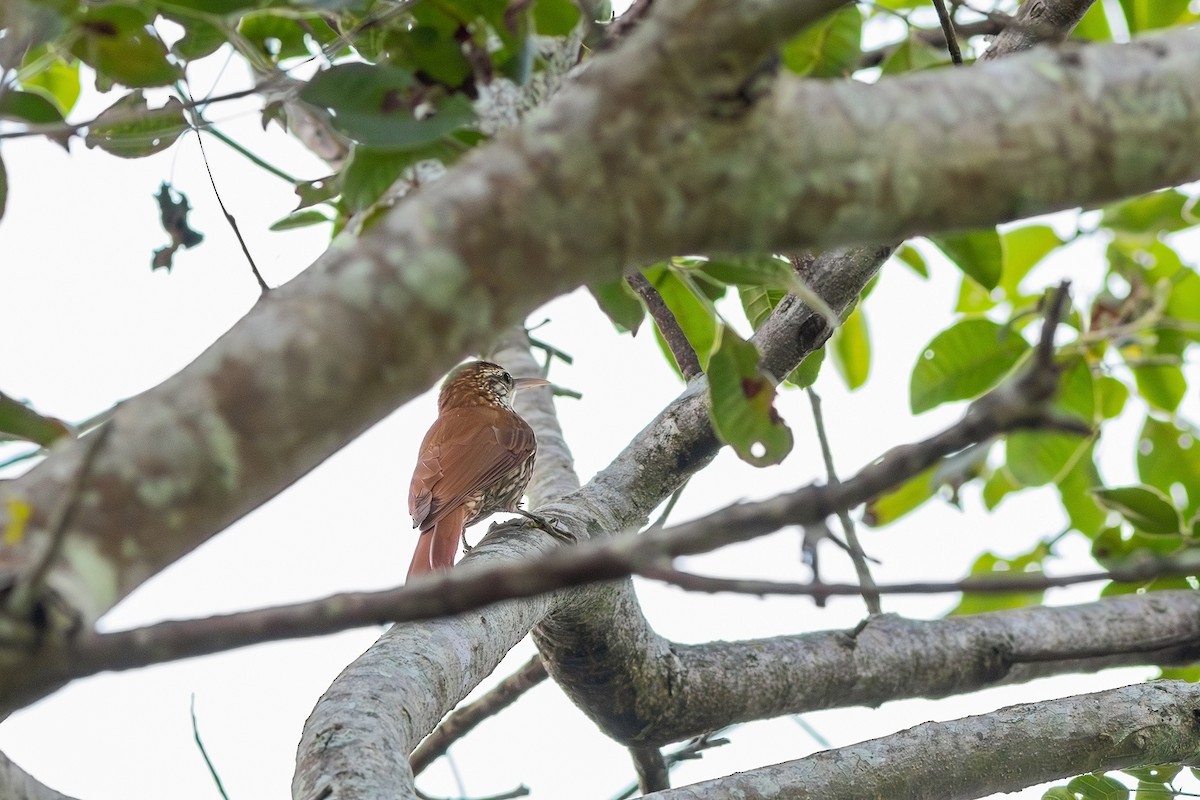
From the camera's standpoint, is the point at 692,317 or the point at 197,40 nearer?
the point at 197,40

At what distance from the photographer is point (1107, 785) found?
260 centimetres

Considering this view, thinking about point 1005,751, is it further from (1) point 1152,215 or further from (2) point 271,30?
(1) point 1152,215

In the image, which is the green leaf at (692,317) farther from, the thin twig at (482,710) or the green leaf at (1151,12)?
the green leaf at (1151,12)

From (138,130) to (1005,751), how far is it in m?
2.24

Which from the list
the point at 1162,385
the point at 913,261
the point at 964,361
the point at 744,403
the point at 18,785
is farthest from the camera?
the point at 913,261

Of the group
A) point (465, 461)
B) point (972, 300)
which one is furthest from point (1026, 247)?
point (465, 461)

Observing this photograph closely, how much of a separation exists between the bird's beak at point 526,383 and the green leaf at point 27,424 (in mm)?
2811

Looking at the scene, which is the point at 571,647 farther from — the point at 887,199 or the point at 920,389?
the point at 887,199

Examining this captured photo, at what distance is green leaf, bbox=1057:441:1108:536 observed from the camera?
167 inches

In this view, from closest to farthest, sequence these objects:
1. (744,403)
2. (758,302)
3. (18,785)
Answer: (18,785)
(744,403)
(758,302)

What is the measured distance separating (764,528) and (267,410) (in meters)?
0.46

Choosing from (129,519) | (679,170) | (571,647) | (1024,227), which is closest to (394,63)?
(679,170)

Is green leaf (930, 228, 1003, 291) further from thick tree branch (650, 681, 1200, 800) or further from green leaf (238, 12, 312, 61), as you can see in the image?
green leaf (238, 12, 312, 61)

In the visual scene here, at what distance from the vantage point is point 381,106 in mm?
1652
